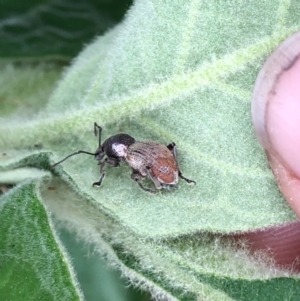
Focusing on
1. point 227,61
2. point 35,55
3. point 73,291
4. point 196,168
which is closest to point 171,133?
point 196,168

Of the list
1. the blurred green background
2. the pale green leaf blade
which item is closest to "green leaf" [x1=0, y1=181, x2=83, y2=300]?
the pale green leaf blade

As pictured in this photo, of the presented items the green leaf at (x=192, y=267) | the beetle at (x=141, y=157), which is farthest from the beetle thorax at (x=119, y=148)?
the green leaf at (x=192, y=267)

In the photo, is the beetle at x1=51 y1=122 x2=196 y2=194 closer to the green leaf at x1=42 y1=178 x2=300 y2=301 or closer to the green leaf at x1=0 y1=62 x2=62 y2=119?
the green leaf at x1=42 y1=178 x2=300 y2=301

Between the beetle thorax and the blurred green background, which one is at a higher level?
the blurred green background

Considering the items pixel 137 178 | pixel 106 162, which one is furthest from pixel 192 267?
pixel 106 162

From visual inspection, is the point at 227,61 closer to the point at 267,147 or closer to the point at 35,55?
the point at 267,147

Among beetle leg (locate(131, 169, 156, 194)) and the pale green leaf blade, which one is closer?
the pale green leaf blade

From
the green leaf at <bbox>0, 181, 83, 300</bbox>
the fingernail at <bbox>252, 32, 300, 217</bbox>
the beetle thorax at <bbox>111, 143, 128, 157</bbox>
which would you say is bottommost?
the green leaf at <bbox>0, 181, 83, 300</bbox>
